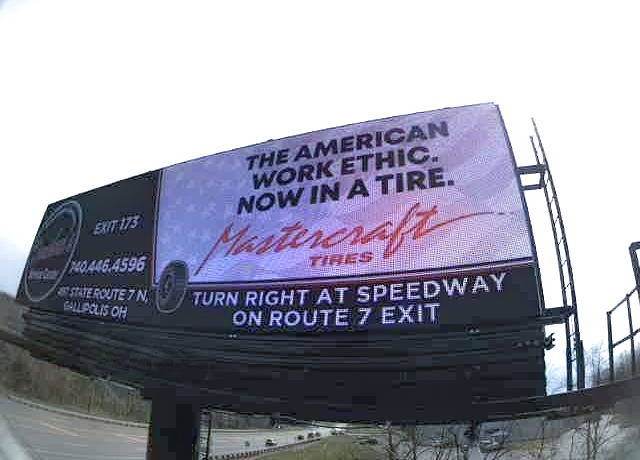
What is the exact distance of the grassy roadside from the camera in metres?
2.00

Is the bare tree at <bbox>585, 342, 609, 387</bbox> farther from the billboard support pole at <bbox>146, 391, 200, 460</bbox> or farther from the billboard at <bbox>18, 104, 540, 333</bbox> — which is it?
the billboard support pole at <bbox>146, 391, 200, 460</bbox>

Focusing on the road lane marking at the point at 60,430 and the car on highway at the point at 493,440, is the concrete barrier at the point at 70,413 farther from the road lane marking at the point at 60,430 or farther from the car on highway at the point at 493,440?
the car on highway at the point at 493,440

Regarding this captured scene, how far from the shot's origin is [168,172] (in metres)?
4.27

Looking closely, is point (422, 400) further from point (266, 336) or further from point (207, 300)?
point (207, 300)

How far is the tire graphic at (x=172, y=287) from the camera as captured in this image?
347 cm

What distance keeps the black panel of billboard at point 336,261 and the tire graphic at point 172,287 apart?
0.02m

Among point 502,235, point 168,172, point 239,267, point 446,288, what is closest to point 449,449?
point 446,288

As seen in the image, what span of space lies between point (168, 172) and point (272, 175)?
1434 millimetres

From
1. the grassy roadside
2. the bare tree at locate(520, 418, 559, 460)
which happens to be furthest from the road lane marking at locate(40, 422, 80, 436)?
the bare tree at locate(520, 418, 559, 460)

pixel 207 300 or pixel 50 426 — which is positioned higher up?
pixel 207 300

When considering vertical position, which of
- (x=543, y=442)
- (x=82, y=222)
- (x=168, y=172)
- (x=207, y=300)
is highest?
(x=168, y=172)

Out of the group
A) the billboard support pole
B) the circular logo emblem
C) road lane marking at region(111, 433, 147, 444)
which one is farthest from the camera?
the circular logo emblem

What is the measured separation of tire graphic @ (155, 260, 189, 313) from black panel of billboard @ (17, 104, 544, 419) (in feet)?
0.05

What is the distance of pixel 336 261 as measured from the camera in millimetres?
2887
